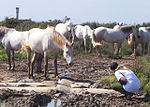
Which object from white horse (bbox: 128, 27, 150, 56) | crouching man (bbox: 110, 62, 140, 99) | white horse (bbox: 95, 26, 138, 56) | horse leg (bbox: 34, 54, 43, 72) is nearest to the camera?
crouching man (bbox: 110, 62, 140, 99)

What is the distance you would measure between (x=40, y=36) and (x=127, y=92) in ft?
11.9

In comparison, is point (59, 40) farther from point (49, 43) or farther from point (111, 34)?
point (111, 34)

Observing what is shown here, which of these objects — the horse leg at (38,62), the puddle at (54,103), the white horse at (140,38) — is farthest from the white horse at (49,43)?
the white horse at (140,38)

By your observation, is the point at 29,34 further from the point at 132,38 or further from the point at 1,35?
the point at 132,38

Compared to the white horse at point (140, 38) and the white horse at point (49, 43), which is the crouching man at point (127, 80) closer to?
the white horse at point (49, 43)

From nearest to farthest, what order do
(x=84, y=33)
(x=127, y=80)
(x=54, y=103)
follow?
(x=127, y=80), (x=54, y=103), (x=84, y=33)

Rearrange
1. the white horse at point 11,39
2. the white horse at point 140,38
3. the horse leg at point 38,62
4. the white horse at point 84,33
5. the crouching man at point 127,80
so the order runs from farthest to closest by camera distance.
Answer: the white horse at point 84,33 → the white horse at point 140,38 → the white horse at point 11,39 → the horse leg at point 38,62 → the crouching man at point 127,80

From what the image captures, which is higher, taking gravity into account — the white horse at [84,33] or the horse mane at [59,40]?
the white horse at [84,33]


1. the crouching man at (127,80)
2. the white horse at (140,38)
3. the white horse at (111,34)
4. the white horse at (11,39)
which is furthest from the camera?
the white horse at (140,38)

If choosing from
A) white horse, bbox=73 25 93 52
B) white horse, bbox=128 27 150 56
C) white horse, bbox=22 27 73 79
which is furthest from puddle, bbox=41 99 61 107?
white horse, bbox=73 25 93 52

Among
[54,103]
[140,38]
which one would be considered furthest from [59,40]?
[140,38]

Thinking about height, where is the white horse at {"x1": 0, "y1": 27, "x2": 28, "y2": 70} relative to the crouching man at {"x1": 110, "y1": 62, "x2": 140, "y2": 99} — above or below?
above

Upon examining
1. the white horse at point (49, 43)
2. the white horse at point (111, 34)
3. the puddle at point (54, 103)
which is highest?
the white horse at point (111, 34)

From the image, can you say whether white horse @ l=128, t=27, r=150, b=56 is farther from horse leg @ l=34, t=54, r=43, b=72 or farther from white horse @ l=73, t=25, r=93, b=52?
horse leg @ l=34, t=54, r=43, b=72
